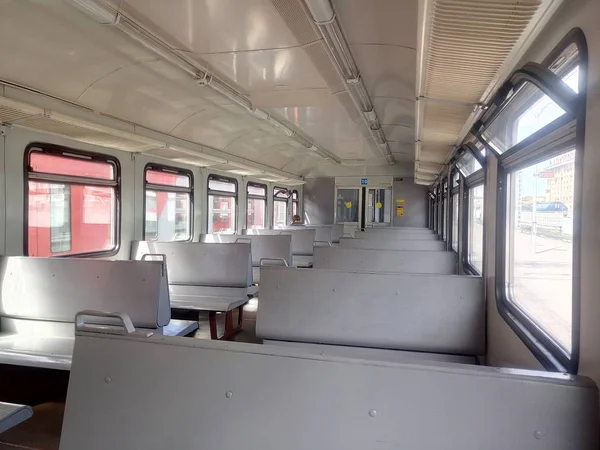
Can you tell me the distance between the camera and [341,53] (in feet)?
10.4

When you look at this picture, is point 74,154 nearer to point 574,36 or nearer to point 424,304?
point 424,304

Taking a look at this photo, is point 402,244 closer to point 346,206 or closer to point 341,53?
point 341,53

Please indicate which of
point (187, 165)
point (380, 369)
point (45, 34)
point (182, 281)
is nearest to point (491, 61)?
point (380, 369)

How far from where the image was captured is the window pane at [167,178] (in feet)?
18.9

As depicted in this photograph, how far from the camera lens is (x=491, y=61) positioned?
1.80m

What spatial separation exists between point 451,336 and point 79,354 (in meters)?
2.17

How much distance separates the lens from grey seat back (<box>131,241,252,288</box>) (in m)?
4.89

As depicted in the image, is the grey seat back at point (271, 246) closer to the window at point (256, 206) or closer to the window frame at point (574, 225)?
the window at point (256, 206)

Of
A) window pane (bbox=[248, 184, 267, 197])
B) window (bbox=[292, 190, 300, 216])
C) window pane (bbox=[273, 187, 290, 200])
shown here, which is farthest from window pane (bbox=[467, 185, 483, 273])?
window (bbox=[292, 190, 300, 216])

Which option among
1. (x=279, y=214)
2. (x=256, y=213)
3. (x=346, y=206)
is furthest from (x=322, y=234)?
(x=346, y=206)

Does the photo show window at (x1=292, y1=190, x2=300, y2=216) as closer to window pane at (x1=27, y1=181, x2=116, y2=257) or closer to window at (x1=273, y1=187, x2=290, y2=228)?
window at (x1=273, y1=187, x2=290, y2=228)

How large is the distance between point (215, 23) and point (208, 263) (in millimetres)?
2813

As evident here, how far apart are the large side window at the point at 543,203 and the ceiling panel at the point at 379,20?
88 cm

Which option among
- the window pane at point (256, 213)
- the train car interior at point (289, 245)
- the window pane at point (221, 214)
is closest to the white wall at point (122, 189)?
the train car interior at point (289, 245)
